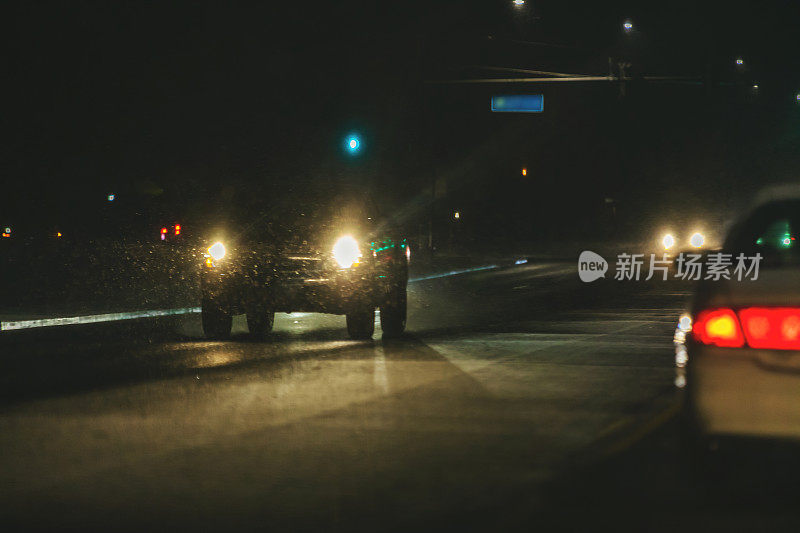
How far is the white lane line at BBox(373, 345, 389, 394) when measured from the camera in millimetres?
9539

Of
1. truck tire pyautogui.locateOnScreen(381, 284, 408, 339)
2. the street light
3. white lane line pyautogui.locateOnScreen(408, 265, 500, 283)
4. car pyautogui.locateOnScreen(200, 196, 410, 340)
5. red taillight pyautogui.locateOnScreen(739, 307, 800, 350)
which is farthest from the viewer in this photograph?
white lane line pyautogui.locateOnScreen(408, 265, 500, 283)

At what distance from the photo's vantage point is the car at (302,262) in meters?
13.0

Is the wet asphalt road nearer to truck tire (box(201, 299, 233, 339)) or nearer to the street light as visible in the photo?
truck tire (box(201, 299, 233, 339))

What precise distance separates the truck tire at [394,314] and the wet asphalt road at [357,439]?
634 millimetres

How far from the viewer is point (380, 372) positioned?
1050 cm

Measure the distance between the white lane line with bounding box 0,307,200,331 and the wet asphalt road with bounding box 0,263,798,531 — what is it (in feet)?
10.5

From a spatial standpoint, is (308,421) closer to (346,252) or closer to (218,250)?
(346,252)

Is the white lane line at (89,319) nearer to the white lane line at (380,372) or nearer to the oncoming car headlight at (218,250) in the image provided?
the oncoming car headlight at (218,250)

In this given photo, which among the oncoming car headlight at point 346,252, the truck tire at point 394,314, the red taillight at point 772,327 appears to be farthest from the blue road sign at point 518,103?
the red taillight at point 772,327

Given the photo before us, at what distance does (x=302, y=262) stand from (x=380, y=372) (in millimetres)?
2969

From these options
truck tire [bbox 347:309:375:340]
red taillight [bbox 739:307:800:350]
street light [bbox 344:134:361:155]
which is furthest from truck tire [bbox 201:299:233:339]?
red taillight [bbox 739:307:800:350]

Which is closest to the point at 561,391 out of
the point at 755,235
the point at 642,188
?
the point at 755,235

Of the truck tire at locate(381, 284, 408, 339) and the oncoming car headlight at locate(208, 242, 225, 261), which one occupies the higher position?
the oncoming car headlight at locate(208, 242, 225, 261)

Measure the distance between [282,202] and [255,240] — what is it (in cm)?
61
